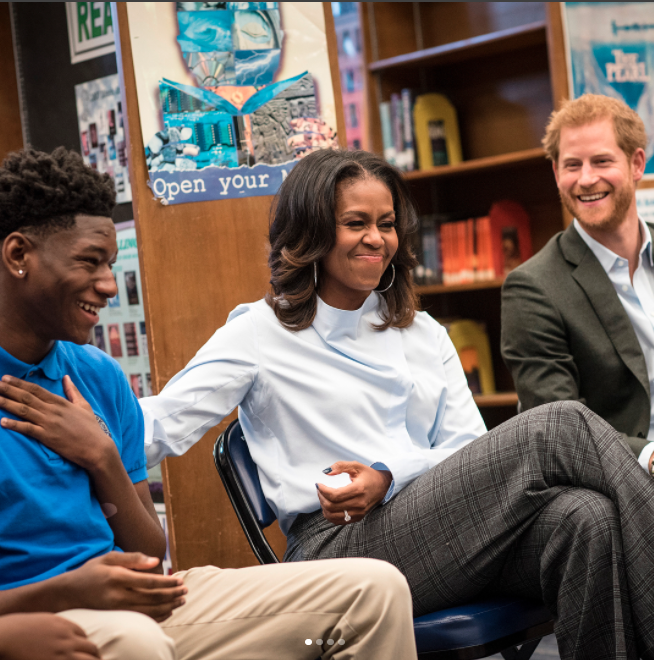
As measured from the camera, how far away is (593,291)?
2.08 metres

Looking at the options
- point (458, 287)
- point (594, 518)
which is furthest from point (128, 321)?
point (458, 287)

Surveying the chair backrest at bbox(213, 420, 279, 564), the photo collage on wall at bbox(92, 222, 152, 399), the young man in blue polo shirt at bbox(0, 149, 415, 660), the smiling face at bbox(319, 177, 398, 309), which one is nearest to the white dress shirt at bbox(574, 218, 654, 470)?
the smiling face at bbox(319, 177, 398, 309)

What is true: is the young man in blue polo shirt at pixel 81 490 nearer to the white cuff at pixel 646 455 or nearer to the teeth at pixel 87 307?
the teeth at pixel 87 307

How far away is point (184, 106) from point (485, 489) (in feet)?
4.25

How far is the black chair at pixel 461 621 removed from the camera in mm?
1397

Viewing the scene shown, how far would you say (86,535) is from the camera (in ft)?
3.99

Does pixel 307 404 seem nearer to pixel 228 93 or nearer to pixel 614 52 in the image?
pixel 228 93

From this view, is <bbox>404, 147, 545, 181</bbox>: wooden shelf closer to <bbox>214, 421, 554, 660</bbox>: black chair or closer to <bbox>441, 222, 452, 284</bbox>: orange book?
<bbox>441, 222, 452, 284</bbox>: orange book

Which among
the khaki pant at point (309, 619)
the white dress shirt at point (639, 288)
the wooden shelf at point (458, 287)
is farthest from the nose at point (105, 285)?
the wooden shelf at point (458, 287)

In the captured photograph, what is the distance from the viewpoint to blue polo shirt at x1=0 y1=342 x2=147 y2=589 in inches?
45.1

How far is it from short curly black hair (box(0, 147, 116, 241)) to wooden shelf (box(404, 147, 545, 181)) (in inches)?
99.6

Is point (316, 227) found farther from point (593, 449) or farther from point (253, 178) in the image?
point (593, 449)

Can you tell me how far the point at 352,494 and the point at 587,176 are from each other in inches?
46.8

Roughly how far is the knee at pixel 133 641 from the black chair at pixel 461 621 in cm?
52
